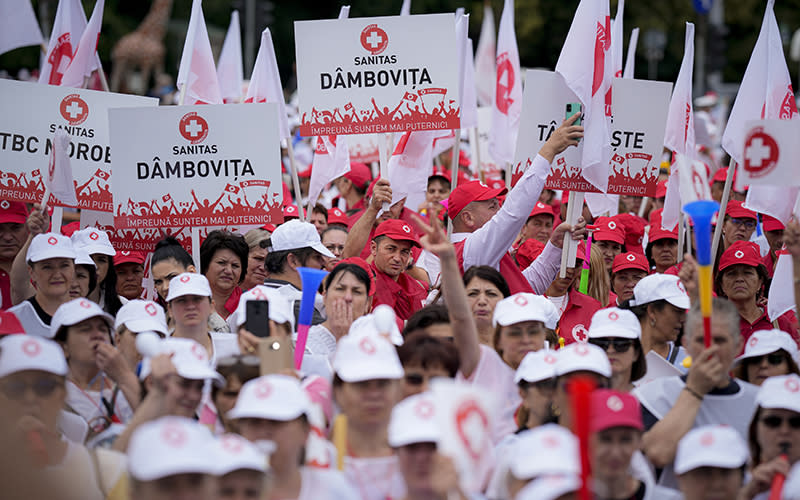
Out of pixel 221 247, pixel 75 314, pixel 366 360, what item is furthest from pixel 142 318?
pixel 366 360

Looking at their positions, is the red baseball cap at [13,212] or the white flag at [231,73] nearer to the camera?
the red baseball cap at [13,212]

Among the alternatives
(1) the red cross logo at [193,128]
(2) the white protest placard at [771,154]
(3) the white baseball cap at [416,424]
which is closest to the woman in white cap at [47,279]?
(1) the red cross logo at [193,128]

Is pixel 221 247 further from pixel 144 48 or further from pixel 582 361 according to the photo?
pixel 144 48

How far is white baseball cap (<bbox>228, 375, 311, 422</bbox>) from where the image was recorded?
435cm

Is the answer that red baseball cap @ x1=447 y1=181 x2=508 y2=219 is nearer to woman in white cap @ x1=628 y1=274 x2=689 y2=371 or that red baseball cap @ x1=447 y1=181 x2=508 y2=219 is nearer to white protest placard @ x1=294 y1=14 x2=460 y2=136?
white protest placard @ x1=294 y1=14 x2=460 y2=136

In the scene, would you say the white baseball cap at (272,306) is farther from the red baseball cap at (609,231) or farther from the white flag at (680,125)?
the white flag at (680,125)

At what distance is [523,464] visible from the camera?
13.6 ft

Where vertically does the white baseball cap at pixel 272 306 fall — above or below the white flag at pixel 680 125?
below

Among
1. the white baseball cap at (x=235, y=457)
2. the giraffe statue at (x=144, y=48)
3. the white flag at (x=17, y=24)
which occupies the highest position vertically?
the giraffe statue at (x=144, y=48)

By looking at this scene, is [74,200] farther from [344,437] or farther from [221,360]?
[344,437]

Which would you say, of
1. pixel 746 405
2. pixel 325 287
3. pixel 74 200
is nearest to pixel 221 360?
pixel 325 287

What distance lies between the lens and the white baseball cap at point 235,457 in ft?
13.0

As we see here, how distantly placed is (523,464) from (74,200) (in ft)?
16.0

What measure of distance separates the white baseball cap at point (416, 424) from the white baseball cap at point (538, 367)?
44.1 inches
